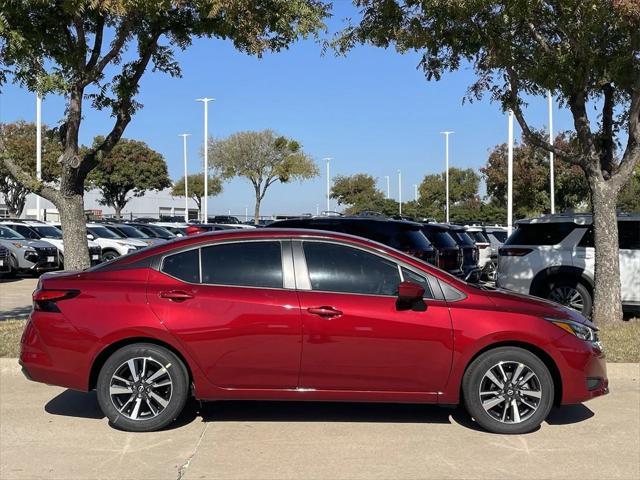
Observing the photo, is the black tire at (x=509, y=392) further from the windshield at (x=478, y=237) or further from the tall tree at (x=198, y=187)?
the tall tree at (x=198, y=187)

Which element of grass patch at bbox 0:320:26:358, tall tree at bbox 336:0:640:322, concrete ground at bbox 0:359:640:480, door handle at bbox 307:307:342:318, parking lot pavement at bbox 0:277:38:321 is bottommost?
concrete ground at bbox 0:359:640:480

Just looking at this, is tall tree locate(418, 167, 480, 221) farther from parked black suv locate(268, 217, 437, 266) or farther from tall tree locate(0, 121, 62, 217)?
parked black suv locate(268, 217, 437, 266)

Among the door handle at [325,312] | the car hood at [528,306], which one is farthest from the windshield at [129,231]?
the car hood at [528,306]

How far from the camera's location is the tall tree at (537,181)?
37688 mm

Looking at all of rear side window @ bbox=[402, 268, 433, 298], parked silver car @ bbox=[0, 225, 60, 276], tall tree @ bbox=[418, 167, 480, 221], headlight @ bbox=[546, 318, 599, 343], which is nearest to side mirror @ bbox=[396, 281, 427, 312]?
rear side window @ bbox=[402, 268, 433, 298]

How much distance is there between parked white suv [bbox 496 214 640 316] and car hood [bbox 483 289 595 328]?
505cm

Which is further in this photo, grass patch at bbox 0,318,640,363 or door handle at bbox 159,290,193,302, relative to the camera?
grass patch at bbox 0,318,640,363

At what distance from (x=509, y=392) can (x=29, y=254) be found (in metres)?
16.3

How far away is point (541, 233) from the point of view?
34.8 ft

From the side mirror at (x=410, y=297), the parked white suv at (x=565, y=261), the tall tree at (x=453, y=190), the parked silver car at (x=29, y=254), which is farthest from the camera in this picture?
the tall tree at (x=453, y=190)

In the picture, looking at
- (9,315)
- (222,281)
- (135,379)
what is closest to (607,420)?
(222,281)

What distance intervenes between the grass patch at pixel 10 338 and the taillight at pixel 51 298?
229cm

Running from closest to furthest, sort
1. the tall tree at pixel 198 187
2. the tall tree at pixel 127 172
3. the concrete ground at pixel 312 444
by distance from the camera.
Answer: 1. the concrete ground at pixel 312 444
2. the tall tree at pixel 127 172
3. the tall tree at pixel 198 187

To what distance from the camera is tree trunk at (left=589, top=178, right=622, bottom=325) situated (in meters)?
9.28
